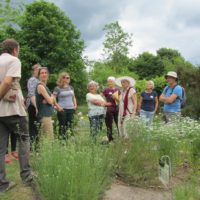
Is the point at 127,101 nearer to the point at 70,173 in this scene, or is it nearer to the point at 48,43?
the point at 70,173

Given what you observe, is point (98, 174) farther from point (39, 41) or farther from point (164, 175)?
point (39, 41)

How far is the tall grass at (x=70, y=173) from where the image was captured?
470 cm

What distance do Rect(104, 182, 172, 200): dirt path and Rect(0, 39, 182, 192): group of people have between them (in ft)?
3.26

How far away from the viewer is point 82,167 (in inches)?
192

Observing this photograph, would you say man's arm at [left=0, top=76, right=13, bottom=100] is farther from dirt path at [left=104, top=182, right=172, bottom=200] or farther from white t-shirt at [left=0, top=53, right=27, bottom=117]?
dirt path at [left=104, top=182, right=172, bottom=200]

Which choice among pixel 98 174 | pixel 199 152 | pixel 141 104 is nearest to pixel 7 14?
pixel 141 104

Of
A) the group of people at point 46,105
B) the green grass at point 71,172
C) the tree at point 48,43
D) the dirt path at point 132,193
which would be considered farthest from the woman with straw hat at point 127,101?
the tree at point 48,43

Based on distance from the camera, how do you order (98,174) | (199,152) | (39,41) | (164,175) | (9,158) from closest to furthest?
(98,174) → (164,175) → (199,152) → (9,158) → (39,41)

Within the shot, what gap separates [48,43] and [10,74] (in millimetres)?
34002

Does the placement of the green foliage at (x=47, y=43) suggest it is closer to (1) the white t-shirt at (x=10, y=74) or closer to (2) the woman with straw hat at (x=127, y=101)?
(2) the woman with straw hat at (x=127, y=101)

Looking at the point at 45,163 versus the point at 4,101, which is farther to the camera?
the point at 4,101

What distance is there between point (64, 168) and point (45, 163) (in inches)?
17.7

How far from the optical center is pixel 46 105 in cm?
786

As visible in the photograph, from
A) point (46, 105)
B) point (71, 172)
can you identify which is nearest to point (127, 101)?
point (46, 105)
